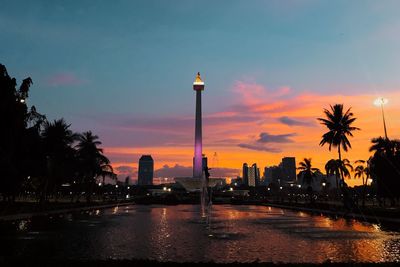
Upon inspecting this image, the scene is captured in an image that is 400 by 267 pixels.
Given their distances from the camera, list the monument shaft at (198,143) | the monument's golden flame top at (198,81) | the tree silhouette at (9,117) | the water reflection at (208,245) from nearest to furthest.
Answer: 1. the water reflection at (208,245)
2. the tree silhouette at (9,117)
3. the monument shaft at (198,143)
4. the monument's golden flame top at (198,81)

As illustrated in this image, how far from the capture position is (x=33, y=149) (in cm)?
4450

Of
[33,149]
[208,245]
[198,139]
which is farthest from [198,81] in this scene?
[208,245]

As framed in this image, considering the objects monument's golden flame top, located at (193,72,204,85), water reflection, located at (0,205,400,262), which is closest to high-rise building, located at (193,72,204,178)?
monument's golden flame top, located at (193,72,204,85)

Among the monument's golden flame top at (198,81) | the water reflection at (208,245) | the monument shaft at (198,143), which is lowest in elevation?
the water reflection at (208,245)

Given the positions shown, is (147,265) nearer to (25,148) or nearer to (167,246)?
(167,246)

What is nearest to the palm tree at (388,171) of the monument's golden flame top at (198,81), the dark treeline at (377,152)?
the dark treeline at (377,152)

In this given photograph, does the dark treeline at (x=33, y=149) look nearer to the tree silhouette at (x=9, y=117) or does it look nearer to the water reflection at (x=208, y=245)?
the tree silhouette at (x=9, y=117)

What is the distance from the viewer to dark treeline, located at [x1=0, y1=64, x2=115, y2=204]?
33781mm

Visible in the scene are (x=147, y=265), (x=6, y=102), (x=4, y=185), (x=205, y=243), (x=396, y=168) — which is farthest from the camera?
(x=396, y=168)

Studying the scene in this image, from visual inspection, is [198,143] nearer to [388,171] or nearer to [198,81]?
[198,81]

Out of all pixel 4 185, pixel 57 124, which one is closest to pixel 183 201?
pixel 57 124

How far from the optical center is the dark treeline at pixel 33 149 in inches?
1330

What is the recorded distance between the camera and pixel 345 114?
5784 cm

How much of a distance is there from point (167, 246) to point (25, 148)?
29708mm
